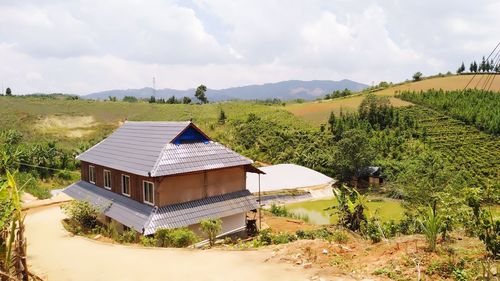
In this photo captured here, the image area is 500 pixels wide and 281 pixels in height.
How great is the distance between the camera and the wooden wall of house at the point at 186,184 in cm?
1553

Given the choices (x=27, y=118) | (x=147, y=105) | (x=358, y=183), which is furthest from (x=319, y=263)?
(x=147, y=105)

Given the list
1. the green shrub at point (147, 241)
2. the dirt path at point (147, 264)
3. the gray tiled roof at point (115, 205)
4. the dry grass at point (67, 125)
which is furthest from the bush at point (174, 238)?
the dry grass at point (67, 125)

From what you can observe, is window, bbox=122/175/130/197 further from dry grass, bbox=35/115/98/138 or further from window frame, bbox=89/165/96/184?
dry grass, bbox=35/115/98/138

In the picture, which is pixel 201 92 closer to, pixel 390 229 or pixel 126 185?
pixel 126 185

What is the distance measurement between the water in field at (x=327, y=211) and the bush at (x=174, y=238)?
37.1ft

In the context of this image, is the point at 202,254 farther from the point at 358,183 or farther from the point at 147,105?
the point at 147,105

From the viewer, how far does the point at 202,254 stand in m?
11.2

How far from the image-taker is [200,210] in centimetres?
1612

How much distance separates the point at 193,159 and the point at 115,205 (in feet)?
13.3

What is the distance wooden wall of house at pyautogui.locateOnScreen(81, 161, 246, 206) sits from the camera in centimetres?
1553

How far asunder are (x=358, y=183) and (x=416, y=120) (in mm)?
14463

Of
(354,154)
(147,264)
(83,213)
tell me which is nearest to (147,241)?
(147,264)

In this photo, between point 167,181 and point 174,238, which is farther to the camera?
point 167,181

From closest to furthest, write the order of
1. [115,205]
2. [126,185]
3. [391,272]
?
[391,272]
[115,205]
[126,185]
